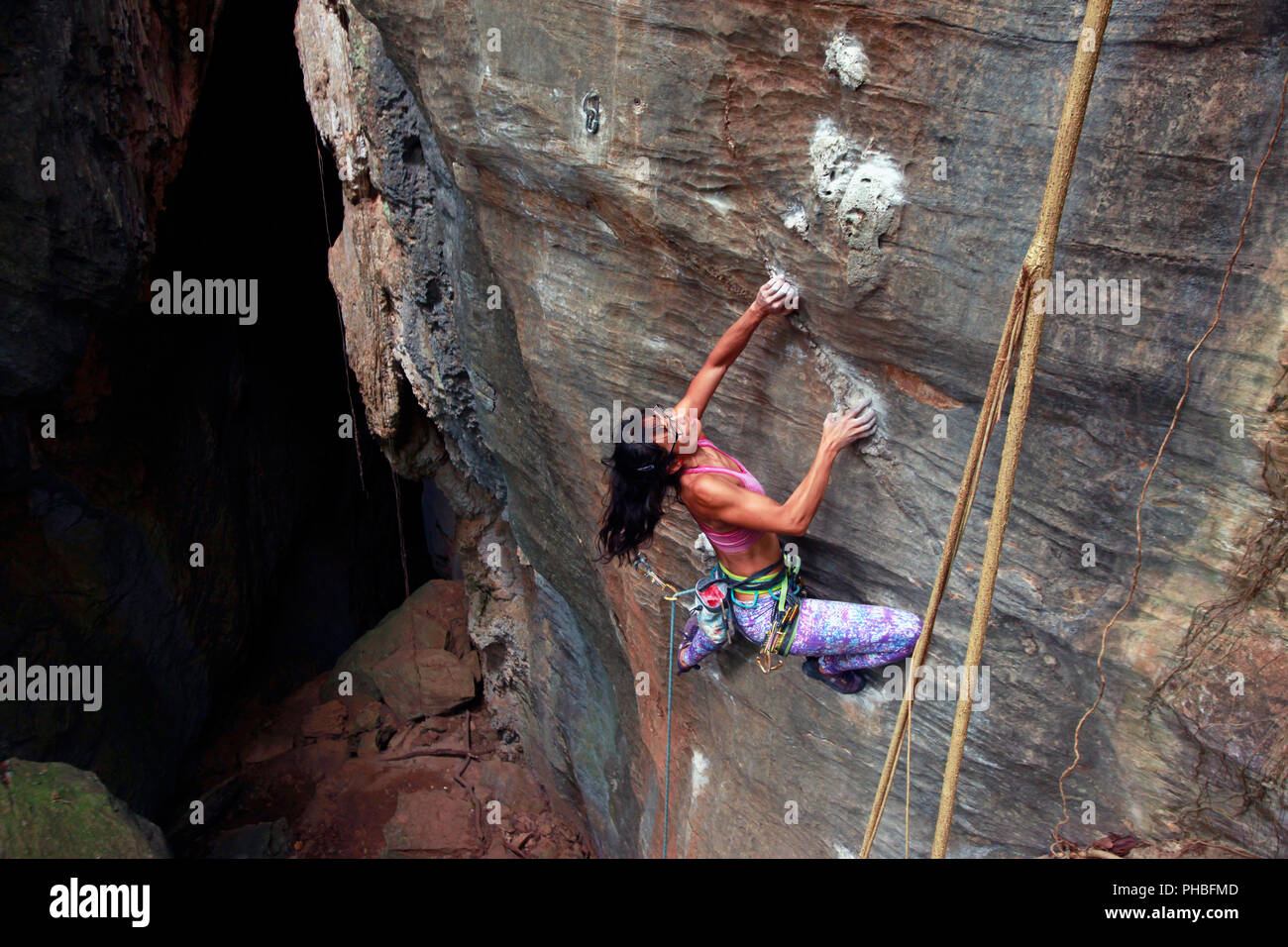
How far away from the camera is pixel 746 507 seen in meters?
3.35

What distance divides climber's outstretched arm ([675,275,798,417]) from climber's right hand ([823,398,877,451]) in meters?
0.47

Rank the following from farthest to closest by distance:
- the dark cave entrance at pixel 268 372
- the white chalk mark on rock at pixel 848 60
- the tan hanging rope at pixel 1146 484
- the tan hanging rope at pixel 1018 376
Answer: the dark cave entrance at pixel 268 372
the white chalk mark on rock at pixel 848 60
the tan hanging rope at pixel 1146 484
the tan hanging rope at pixel 1018 376

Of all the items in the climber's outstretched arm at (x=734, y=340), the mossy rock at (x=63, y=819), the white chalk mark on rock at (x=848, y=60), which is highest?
the white chalk mark on rock at (x=848, y=60)

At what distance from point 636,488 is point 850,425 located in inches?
34.1

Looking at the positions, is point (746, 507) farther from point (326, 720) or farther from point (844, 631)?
point (326, 720)

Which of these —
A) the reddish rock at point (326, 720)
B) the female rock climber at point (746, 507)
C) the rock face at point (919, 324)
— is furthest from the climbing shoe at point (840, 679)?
the reddish rock at point (326, 720)

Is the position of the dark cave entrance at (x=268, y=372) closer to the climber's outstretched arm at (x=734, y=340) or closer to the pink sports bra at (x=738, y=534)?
the climber's outstretched arm at (x=734, y=340)

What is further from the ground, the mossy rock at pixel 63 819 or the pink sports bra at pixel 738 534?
the pink sports bra at pixel 738 534

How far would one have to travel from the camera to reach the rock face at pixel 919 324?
2.70 meters

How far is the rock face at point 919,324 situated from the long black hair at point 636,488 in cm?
62

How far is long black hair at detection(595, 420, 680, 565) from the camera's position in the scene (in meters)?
3.45

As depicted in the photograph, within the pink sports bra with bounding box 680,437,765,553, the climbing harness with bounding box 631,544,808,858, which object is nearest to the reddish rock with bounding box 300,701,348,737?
the climbing harness with bounding box 631,544,808,858

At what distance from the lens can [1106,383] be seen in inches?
115

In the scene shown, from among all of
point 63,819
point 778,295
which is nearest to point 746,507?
point 778,295
